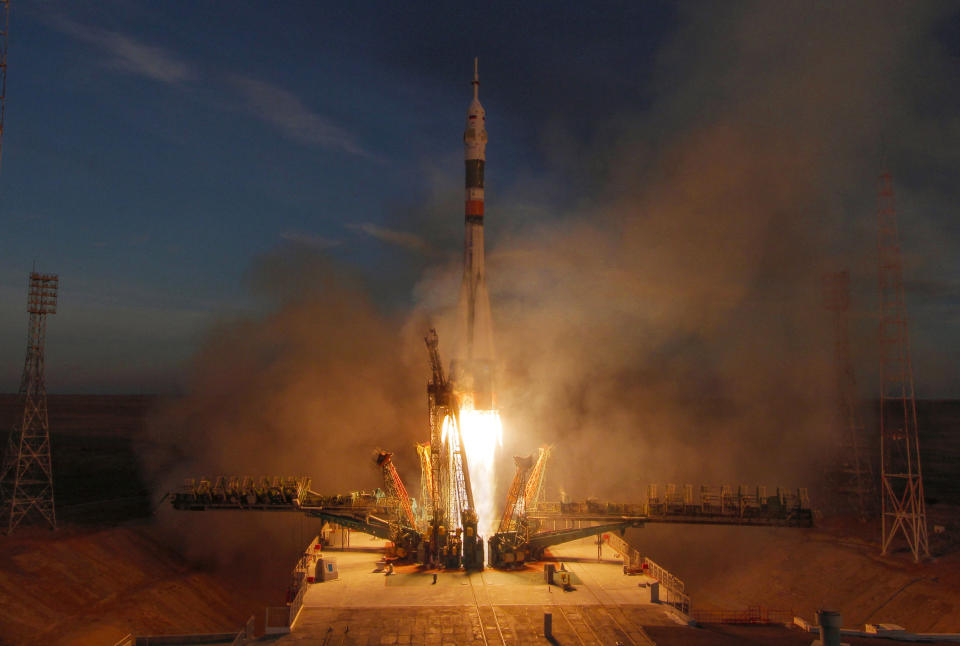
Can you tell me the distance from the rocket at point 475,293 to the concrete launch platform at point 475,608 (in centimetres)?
927

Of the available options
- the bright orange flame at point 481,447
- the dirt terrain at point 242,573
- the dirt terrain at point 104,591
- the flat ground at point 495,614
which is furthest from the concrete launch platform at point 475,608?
the dirt terrain at point 242,573

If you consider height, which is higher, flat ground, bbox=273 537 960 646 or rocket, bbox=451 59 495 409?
rocket, bbox=451 59 495 409

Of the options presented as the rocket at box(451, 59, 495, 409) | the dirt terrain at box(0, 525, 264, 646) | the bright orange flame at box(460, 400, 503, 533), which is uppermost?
the rocket at box(451, 59, 495, 409)

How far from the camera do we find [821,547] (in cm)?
4366

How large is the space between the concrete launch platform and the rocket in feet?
30.4

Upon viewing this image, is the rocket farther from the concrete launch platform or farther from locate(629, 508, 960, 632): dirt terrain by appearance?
locate(629, 508, 960, 632): dirt terrain

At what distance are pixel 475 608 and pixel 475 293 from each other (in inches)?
615

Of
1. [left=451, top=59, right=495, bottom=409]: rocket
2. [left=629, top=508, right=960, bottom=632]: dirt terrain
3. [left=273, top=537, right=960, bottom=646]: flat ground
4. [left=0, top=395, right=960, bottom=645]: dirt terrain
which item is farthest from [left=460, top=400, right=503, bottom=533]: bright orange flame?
[left=629, top=508, right=960, bottom=632]: dirt terrain

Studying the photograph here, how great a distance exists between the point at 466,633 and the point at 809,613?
63.3 ft

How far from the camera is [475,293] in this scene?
4000cm

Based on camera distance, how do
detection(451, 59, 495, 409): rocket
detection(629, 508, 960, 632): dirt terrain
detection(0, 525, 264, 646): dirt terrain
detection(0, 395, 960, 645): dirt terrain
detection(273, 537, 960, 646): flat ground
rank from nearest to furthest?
detection(273, 537, 960, 646): flat ground
detection(0, 525, 264, 646): dirt terrain
detection(0, 395, 960, 645): dirt terrain
detection(629, 508, 960, 632): dirt terrain
detection(451, 59, 495, 409): rocket

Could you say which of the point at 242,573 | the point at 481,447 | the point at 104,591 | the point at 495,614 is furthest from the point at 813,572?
the point at 104,591

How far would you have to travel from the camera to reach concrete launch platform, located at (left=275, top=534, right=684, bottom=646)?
26391 mm

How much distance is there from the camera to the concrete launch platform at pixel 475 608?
26391 mm
